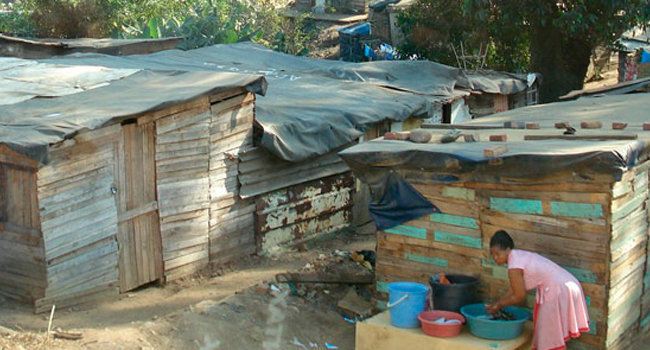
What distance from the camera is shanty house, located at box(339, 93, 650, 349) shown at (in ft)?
22.7

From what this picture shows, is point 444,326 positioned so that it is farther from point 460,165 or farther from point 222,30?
point 222,30

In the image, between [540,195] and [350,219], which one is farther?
[350,219]

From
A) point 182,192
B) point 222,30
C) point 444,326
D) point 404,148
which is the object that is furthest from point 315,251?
point 222,30

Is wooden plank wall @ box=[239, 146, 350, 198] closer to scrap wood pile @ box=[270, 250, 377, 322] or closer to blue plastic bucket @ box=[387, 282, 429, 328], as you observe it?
scrap wood pile @ box=[270, 250, 377, 322]

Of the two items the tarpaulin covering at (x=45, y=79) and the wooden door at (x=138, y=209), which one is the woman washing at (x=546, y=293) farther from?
the tarpaulin covering at (x=45, y=79)

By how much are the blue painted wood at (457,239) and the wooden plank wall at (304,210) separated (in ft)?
11.4

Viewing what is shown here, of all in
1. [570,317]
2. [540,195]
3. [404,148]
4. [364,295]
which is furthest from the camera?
[364,295]

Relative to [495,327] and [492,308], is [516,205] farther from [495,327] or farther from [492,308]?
[495,327]

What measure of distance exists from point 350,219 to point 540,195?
558cm

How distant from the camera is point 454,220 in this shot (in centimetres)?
775

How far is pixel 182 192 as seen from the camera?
967 centimetres

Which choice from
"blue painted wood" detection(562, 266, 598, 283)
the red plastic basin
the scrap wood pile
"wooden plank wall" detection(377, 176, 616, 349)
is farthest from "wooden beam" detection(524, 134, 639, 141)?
the scrap wood pile

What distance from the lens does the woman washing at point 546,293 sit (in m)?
6.62

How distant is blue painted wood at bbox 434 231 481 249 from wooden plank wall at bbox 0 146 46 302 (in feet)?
12.7
